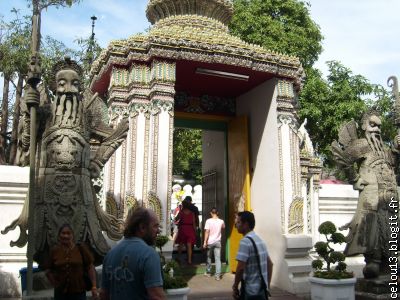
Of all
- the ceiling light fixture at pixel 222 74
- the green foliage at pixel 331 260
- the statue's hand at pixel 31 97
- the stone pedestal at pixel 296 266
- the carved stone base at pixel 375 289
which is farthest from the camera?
the ceiling light fixture at pixel 222 74

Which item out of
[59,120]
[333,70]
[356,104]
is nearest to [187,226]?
[59,120]

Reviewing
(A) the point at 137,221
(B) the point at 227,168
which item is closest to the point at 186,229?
(B) the point at 227,168

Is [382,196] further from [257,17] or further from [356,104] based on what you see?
[257,17]

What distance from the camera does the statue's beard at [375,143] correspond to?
7254mm

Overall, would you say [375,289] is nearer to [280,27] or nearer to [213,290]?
[213,290]

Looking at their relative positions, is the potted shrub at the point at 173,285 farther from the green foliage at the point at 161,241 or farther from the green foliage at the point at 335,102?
the green foliage at the point at 335,102

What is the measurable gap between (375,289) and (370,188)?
61.8 inches

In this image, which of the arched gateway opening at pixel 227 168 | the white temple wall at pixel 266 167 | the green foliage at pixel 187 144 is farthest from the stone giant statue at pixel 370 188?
the green foliage at pixel 187 144

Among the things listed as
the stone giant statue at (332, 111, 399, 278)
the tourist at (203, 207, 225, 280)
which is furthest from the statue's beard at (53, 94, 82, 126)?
the stone giant statue at (332, 111, 399, 278)

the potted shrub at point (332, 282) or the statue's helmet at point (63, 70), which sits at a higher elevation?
the statue's helmet at point (63, 70)

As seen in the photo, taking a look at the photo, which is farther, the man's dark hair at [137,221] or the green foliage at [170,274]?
the green foliage at [170,274]

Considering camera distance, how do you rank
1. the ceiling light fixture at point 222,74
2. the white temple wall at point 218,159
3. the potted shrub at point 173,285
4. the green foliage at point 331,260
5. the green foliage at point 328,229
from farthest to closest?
the white temple wall at point 218,159 < the ceiling light fixture at point 222,74 < the green foliage at point 328,229 < the green foliage at point 331,260 < the potted shrub at point 173,285

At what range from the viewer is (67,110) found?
18.5ft

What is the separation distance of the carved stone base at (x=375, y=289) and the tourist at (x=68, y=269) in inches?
170
